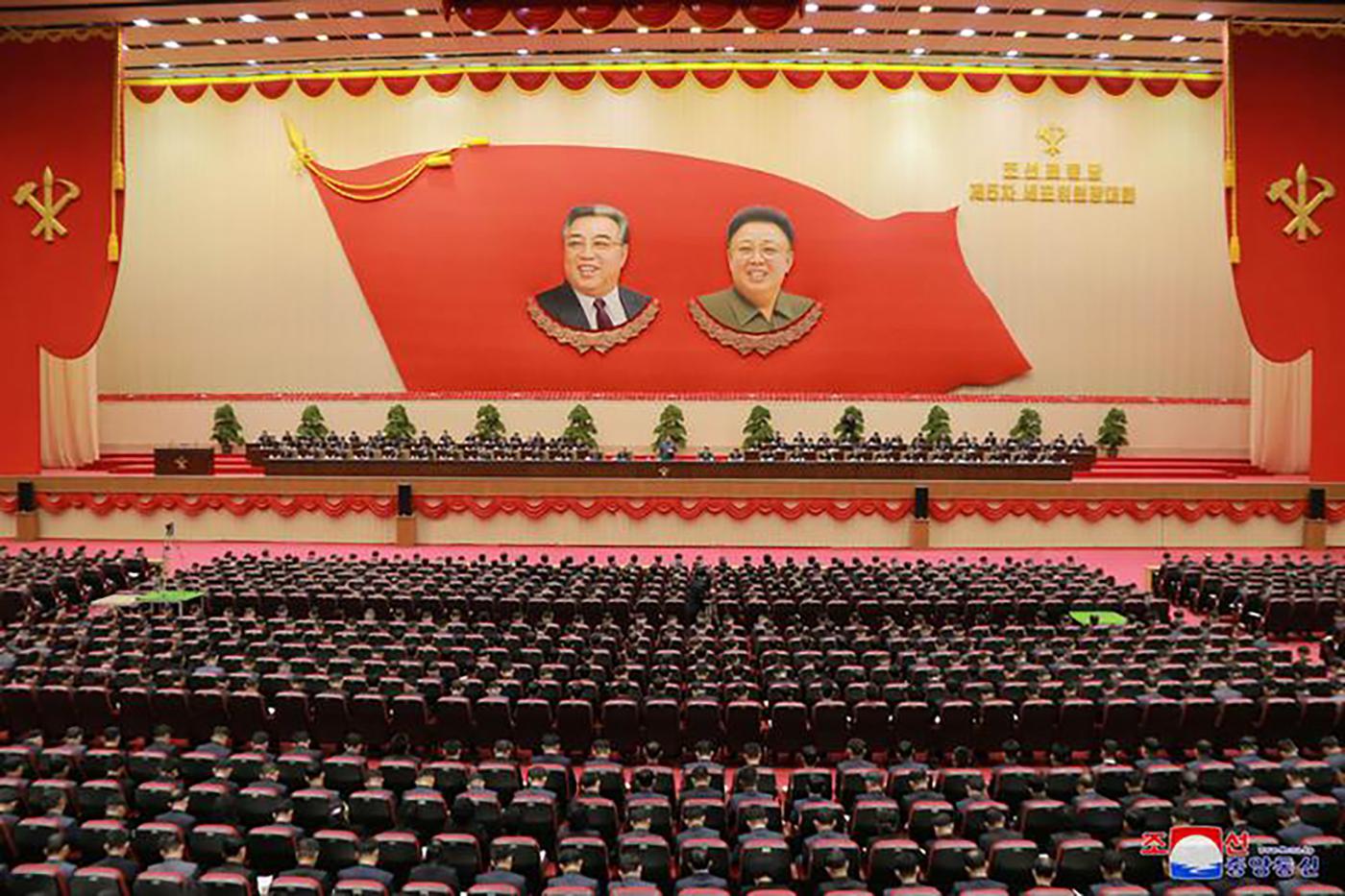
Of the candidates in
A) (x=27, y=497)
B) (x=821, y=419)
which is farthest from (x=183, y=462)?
(x=821, y=419)

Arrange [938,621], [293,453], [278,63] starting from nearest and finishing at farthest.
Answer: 1. [938,621]
2. [293,453]
3. [278,63]

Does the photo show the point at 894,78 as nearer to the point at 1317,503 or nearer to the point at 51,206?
the point at 1317,503

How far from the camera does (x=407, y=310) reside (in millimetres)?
28281

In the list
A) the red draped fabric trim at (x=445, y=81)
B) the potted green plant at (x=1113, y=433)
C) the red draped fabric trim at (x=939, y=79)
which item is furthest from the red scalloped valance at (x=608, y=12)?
the potted green plant at (x=1113, y=433)

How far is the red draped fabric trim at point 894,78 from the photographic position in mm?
27797

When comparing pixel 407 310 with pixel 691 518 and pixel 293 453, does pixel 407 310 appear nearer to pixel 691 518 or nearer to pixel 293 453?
pixel 293 453

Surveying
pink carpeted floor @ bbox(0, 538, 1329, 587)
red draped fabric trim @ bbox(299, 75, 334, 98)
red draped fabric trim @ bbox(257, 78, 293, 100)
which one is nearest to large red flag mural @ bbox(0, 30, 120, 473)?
pink carpeted floor @ bbox(0, 538, 1329, 587)

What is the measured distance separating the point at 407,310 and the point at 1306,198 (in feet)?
70.6

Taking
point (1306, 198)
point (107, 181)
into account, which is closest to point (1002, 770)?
point (1306, 198)

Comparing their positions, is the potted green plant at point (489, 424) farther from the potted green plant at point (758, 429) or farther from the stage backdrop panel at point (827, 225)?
the potted green plant at point (758, 429)

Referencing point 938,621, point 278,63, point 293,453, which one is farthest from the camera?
point 278,63

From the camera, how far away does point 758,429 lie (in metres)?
26.2

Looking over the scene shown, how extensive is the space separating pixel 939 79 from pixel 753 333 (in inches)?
325

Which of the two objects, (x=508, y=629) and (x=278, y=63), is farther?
(x=278, y=63)
